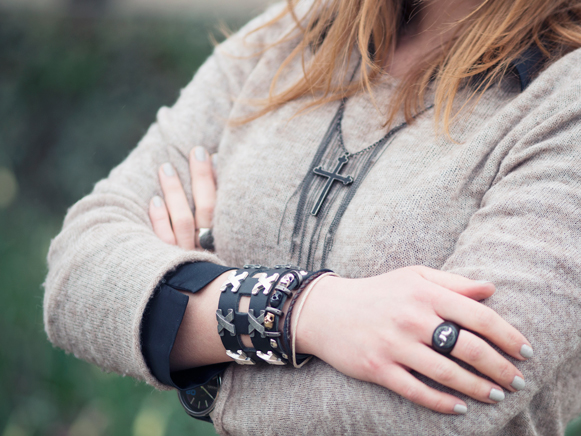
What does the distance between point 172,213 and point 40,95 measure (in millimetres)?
2394

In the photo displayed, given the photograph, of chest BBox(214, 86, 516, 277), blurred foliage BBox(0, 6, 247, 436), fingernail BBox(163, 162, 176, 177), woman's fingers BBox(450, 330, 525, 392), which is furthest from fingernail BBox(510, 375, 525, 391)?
blurred foliage BBox(0, 6, 247, 436)

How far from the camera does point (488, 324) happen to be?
0.77 metres

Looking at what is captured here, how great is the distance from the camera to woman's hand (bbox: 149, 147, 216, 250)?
4.27 ft

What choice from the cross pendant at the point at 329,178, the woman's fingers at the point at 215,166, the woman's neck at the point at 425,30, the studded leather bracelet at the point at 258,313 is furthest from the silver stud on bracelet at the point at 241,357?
the woman's neck at the point at 425,30

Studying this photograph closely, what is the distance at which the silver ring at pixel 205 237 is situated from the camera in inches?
51.8

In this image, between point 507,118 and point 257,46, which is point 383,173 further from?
point 257,46

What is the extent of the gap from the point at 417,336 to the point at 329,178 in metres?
0.47

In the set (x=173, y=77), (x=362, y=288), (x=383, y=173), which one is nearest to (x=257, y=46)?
(x=383, y=173)

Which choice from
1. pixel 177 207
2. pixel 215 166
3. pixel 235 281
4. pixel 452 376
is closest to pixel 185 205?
pixel 177 207

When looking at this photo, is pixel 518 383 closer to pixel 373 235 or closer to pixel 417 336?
pixel 417 336

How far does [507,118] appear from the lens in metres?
1.00

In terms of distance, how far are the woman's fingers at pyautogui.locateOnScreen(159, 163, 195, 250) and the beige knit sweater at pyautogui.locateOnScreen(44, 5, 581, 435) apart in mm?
28

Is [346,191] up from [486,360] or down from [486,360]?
up

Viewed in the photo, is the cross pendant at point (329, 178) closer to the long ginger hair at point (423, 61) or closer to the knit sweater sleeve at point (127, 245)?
the long ginger hair at point (423, 61)
